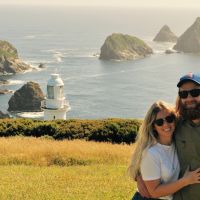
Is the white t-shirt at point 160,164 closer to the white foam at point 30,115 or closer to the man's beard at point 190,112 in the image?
the man's beard at point 190,112

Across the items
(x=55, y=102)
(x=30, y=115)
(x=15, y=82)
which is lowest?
(x=15, y=82)

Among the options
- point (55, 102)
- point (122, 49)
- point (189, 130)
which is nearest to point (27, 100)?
point (55, 102)

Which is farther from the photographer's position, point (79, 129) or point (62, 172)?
point (79, 129)

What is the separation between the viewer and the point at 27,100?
72375 millimetres

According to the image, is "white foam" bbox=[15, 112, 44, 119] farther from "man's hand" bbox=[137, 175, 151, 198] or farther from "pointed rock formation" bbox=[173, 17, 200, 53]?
"pointed rock formation" bbox=[173, 17, 200, 53]

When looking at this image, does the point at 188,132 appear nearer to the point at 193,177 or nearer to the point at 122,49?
the point at 193,177

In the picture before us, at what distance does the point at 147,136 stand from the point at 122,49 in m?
142

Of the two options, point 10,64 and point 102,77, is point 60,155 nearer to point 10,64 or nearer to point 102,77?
point 102,77

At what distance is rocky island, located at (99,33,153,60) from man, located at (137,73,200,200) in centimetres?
13282

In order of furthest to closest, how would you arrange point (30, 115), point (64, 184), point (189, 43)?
point (189, 43) < point (30, 115) < point (64, 184)

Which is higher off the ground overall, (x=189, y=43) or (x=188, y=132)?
(x=188, y=132)

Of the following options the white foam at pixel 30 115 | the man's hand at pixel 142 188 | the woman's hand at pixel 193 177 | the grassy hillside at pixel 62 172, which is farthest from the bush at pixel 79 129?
the white foam at pixel 30 115

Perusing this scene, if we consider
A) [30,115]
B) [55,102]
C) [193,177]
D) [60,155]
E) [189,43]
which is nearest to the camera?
[193,177]

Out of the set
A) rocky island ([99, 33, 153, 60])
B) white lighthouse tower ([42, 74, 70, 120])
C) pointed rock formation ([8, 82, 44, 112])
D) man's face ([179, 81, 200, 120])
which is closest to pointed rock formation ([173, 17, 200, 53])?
rocky island ([99, 33, 153, 60])
